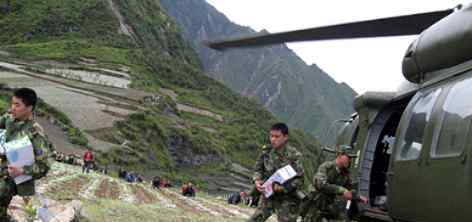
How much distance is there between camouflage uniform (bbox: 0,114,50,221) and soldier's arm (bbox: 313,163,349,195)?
146 inches

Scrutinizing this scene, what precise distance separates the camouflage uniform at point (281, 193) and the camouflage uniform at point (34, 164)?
8.83 feet

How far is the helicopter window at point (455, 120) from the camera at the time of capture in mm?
5477

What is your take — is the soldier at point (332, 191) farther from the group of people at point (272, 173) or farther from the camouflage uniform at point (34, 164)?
the camouflage uniform at point (34, 164)

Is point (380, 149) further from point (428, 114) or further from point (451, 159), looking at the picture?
point (451, 159)

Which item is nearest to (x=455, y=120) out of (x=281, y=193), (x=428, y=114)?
(x=428, y=114)

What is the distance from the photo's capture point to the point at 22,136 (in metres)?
5.69

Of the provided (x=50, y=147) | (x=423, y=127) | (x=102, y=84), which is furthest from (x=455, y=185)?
(x=102, y=84)

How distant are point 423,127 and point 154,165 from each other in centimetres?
5880

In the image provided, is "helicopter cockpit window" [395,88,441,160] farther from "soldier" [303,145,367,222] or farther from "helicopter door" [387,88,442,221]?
"soldier" [303,145,367,222]

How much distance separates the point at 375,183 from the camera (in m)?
9.90

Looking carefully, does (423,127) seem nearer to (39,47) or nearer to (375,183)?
(375,183)

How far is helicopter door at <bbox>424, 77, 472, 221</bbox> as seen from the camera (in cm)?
523

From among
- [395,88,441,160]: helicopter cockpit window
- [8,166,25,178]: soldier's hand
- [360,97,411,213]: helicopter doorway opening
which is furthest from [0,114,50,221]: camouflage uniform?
[360,97,411,213]: helicopter doorway opening

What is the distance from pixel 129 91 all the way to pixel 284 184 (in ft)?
262
